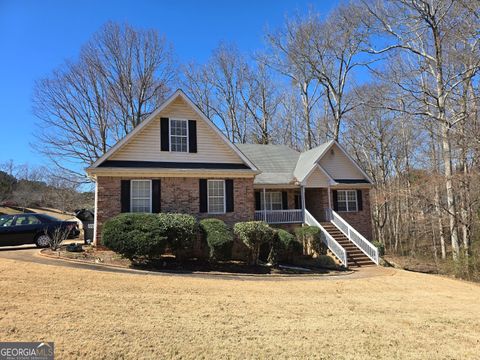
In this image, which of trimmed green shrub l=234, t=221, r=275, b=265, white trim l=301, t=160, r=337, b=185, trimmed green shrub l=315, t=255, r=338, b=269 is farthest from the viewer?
white trim l=301, t=160, r=337, b=185

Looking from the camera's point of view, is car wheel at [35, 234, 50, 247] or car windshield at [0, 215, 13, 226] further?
car wheel at [35, 234, 50, 247]

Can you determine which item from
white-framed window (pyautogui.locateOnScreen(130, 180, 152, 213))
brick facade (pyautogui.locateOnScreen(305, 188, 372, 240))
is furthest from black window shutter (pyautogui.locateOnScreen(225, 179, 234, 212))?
brick facade (pyautogui.locateOnScreen(305, 188, 372, 240))

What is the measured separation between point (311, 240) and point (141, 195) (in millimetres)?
9003

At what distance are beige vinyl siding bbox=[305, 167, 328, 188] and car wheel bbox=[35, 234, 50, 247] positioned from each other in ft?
45.6

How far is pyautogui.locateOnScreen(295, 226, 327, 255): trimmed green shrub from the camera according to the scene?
17453 millimetres

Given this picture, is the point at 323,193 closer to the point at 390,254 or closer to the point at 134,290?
the point at 390,254

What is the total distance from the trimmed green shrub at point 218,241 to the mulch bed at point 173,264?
0.54 meters

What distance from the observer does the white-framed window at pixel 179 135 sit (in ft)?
53.8

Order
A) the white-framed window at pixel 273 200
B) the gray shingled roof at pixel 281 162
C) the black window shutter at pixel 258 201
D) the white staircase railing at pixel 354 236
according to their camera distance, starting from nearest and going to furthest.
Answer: the white staircase railing at pixel 354 236
the black window shutter at pixel 258 201
the gray shingled roof at pixel 281 162
the white-framed window at pixel 273 200

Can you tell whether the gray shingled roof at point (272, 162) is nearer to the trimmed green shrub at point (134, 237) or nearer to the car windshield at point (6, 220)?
the trimmed green shrub at point (134, 237)

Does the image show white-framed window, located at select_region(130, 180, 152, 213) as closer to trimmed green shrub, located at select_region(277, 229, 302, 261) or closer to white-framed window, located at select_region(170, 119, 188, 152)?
white-framed window, located at select_region(170, 119, 188, 152)

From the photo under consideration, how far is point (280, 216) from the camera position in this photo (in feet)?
64.4

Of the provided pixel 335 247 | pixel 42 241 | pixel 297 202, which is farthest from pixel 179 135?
pixel 335 247

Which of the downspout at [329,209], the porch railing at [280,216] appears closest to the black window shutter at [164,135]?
the porch railing at [280,216]
